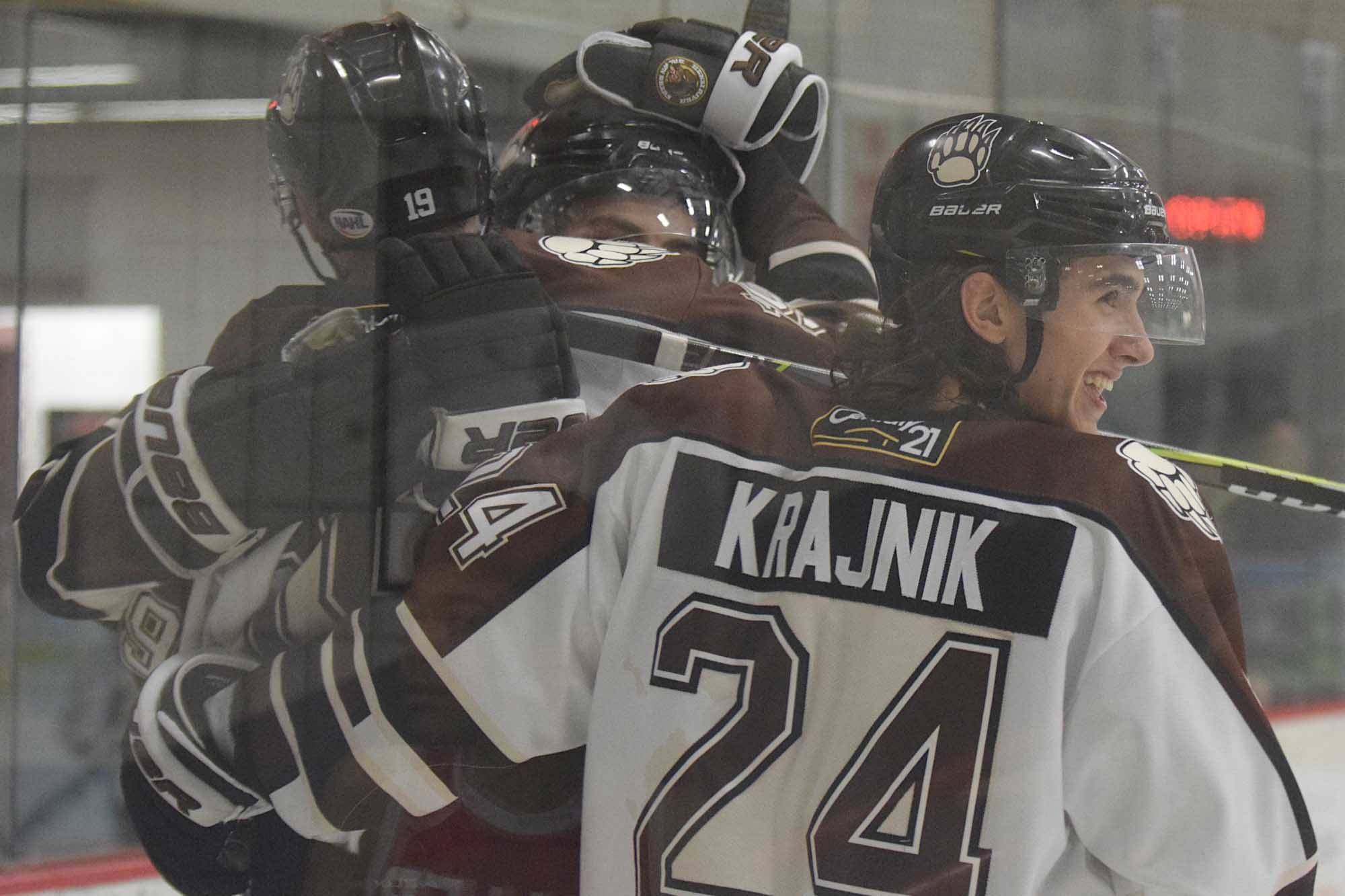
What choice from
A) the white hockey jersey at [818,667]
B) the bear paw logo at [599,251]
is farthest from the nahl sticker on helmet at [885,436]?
the bear paw logo at [599,251]

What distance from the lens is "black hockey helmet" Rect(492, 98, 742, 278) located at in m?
1.06

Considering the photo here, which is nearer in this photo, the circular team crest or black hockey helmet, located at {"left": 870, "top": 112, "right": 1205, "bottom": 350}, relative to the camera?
black hockey helmet, located at {"left": 870, "top": 112, "right": 1205, "bottom": 350}

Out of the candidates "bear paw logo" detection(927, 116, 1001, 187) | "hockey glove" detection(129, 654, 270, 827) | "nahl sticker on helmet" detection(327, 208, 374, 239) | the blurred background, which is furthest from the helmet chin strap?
"hockey glove" detection(129, 654, 270, 827)

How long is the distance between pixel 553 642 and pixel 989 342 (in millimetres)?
353

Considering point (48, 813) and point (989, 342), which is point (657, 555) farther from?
point (48, 813)

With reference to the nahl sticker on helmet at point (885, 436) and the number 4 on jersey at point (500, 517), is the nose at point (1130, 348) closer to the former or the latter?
the nahl sticker on helmet at point (885, 436)

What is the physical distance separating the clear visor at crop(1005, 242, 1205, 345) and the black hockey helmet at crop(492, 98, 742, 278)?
0.38m

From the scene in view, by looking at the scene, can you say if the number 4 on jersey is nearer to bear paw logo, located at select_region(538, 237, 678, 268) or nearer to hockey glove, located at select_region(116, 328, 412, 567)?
hockey glove, located at select_region(116, 328, 412, 567)

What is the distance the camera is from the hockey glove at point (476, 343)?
816 millimetres

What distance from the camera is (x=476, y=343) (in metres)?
0.82

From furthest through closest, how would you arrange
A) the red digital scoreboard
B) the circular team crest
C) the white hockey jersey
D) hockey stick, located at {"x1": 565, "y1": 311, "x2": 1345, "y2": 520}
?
1. the red digital scoreboard
2. the circular team crest
3. hockey stick, located at {"x1": 565, "y1": 311, "x2": 1345, "y2": 520}
4. the white hockey jersey

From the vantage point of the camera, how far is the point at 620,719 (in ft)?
2.71

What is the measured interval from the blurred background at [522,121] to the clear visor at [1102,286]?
0.18m

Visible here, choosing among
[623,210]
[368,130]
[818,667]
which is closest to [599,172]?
[623,210]
